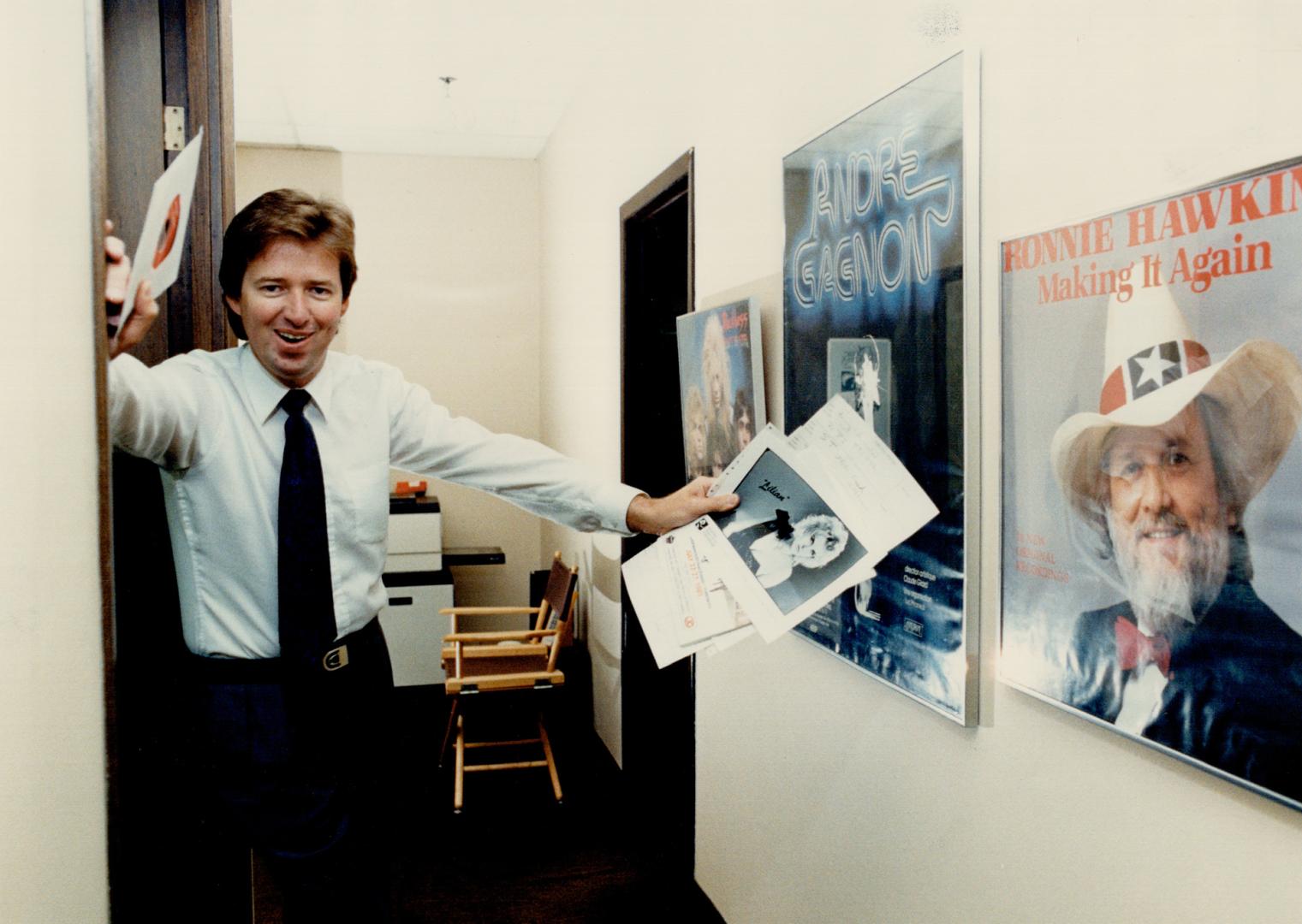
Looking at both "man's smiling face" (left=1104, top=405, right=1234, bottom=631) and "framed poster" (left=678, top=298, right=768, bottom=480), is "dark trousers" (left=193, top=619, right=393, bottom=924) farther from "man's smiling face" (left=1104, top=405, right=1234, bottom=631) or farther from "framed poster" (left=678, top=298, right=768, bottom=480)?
"man's smiling face" (left=1104, top=405, right=1234, bottom=631)

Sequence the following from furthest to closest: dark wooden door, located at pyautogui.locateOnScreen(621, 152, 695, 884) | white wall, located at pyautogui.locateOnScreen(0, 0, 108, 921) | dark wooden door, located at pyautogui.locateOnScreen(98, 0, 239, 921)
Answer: dark wooden door, located at pyautogui.locateOnScreen(621, 152, 695, 884), dark wooden door, located at pyautogui.locateOnScreen(98, 0, 239, 921), white wall, located at pyautogui.locateOnScreen(0, 0, 108, 921)

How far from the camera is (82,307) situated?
33.0 inches

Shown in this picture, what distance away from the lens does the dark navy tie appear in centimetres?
153

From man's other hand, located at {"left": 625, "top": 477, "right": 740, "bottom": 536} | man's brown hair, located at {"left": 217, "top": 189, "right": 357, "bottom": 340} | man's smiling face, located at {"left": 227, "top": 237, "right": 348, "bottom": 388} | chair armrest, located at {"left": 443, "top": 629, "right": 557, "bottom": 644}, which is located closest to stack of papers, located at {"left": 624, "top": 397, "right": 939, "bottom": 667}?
man's other hand, located at {"left": 625, "top": 477, "right": 740, "bottom": 536}

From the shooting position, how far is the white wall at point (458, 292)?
577 centimetres

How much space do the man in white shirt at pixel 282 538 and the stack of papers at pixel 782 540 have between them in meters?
0.08

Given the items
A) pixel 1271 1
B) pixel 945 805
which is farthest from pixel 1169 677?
pixel 1271 1

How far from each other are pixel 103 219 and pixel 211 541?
0.76m

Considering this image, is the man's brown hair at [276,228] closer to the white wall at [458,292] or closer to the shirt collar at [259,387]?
the shirt collar at [259,387]

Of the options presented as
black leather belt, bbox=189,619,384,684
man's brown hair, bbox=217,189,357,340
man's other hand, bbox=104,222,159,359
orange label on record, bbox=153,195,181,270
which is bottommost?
black leather belt, bbox=189,619,384,684

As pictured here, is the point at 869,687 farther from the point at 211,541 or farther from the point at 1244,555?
the point at 211,541

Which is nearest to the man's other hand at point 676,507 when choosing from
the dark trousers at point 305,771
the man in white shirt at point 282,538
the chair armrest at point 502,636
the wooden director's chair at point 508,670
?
the man in white shirt at point 282,538

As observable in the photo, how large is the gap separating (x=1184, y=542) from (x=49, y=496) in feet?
3.79

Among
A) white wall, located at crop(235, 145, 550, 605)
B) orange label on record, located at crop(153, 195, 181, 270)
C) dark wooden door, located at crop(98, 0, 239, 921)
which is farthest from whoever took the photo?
white wall, located at crop(235, 145, 550, 605)
